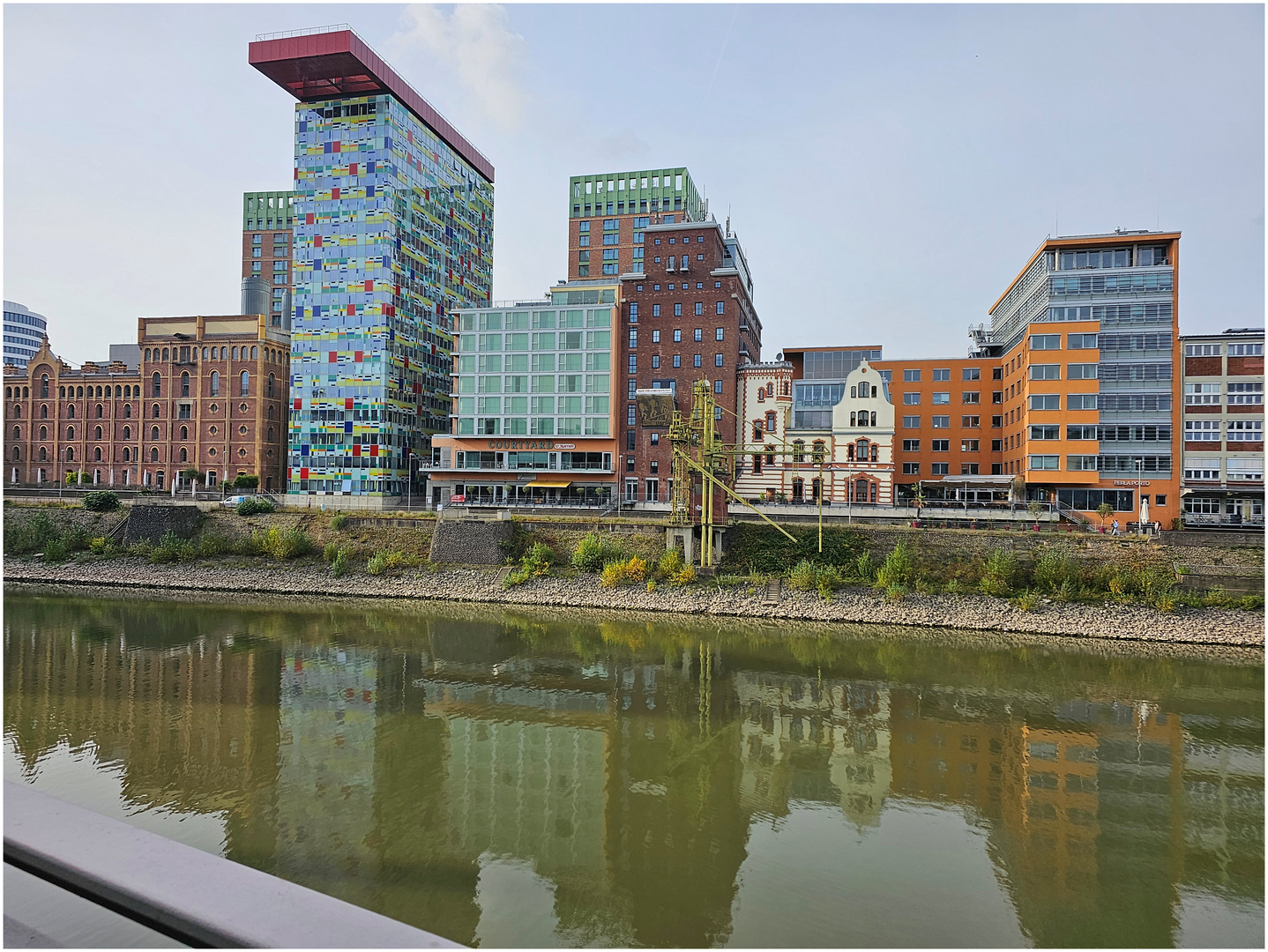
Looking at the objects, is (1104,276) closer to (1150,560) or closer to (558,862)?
(1150,560)

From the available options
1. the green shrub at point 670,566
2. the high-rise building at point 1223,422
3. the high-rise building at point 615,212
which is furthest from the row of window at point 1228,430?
the high-rise building at point 615,212

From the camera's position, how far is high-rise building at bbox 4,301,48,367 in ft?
445

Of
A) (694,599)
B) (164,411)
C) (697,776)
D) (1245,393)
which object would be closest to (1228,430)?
(1245,393)

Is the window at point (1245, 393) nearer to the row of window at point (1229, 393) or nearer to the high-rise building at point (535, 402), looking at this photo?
the row of window at point (1229, 393)

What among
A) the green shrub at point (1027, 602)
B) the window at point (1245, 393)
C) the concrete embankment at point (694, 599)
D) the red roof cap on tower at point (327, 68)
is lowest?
the concrete embankment at point (694, 599)

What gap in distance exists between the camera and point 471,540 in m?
46.1

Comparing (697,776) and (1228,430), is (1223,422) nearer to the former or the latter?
(1228,430)

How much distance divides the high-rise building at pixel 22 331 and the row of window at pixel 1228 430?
166m

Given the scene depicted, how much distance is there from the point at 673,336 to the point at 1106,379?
32.3 m

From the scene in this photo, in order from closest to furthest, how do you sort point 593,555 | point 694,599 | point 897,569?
point 897,569, point 694,599, point 593,555

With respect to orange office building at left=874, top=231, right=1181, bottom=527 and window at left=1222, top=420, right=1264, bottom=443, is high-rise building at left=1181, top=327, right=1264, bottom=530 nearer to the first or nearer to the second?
window at left=1222, top=420, right=1264, bottom=443

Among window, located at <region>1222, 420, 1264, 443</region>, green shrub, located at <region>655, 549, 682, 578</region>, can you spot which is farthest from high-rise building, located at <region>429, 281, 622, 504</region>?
window, located at <region>1222, 420, 1264, 443</region>

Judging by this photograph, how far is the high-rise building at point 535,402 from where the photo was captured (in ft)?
206

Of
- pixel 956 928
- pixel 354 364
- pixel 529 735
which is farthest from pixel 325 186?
pixel 956 928
